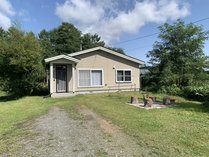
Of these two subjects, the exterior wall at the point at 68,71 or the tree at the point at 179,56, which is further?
the tree at the point at 179,56

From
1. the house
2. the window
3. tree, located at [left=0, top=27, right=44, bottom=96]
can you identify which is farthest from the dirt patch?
the window

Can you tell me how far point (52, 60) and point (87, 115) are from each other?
8.45m

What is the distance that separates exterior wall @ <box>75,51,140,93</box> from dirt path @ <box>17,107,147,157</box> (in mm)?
10599

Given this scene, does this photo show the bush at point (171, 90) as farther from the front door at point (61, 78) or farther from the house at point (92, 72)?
the front door at point (61, 78)

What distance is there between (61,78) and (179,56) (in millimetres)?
12070

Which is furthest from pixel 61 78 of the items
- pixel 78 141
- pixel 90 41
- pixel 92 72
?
pixel 90 41

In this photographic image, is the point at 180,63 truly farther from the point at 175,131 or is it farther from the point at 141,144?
the point at 141,144

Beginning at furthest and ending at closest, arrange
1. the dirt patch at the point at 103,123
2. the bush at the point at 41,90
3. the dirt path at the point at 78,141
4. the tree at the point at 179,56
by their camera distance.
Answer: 1. the tree at the point at 179,56
2. the bush at the point at 41,90
3. the dirt patch at the point at 103,123
4. the dirt path at the point at 78,141

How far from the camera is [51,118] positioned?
29.7 ft

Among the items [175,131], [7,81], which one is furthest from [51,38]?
[175,131]

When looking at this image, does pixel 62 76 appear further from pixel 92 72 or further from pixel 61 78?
pixel 92 72

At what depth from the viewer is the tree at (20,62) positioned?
1653cm

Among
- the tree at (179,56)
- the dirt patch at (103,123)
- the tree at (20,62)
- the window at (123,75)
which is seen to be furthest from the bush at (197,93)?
the tree at (20,62)

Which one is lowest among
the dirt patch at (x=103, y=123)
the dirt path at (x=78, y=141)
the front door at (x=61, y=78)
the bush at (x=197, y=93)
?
the dirt path at (x=78, y=141)
